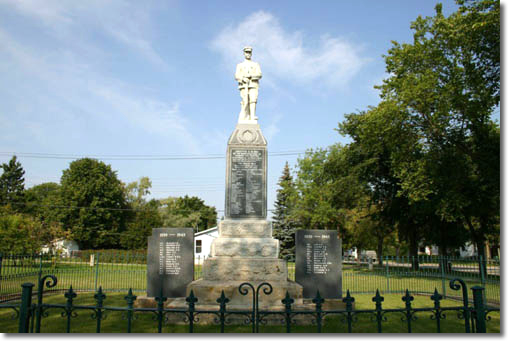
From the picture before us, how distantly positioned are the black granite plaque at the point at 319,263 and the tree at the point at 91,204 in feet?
138

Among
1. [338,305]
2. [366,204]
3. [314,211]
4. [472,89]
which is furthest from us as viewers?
[314,211]

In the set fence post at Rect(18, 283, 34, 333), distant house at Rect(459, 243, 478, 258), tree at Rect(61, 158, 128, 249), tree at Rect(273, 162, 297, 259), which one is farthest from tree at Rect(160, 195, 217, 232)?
fence post at Rect(18, 283, 34, 333)

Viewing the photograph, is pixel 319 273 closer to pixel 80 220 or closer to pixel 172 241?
pixel 172 241

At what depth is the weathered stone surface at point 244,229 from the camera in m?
10.2

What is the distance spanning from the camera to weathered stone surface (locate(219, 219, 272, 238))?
33.6 ft

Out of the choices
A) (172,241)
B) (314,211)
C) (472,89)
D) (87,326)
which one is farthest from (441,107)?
(314,211)

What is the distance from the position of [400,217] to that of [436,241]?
4.31 meters

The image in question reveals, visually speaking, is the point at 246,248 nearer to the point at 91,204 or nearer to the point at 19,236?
the point at 19,236

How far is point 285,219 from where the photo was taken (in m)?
37.8

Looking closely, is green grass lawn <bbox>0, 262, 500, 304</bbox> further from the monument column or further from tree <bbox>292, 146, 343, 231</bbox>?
tree <bbox>292, 146, 343, 231</bbox>

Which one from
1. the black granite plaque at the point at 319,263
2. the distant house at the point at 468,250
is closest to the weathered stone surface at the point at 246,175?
the black granite plaque at the point at 319,263

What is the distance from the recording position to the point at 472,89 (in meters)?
18.8

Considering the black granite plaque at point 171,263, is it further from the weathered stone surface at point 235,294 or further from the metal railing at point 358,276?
the metal railing at point 358,276

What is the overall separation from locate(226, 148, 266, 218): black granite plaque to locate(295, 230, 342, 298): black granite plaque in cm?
270
